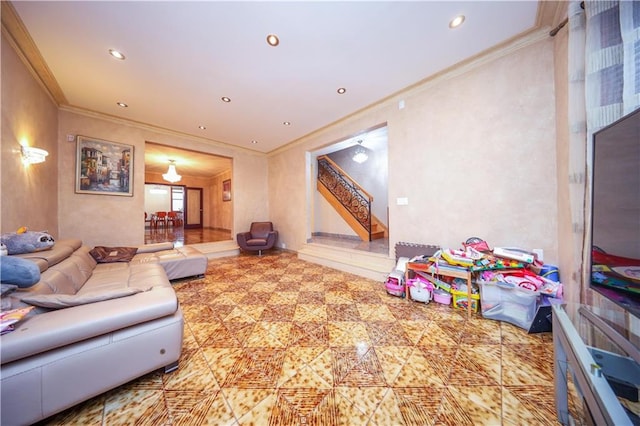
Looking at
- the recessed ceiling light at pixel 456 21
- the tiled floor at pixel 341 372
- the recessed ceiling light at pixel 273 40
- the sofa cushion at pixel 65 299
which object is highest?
the recessed ceiling light at pixel 456 21

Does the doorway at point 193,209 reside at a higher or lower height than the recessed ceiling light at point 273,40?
lower

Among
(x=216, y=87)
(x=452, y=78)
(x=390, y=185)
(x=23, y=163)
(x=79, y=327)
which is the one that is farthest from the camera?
(x=390, y=185)

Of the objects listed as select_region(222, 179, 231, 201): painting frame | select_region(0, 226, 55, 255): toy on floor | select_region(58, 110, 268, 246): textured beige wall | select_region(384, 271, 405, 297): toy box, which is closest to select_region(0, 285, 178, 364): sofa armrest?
select_region(0, 226, 55, 255): toy on floor

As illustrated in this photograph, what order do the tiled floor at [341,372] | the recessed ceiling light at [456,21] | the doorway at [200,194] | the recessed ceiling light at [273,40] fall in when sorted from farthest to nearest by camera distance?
the doorway at [200,194] < the recessed ceiling light at [273,40] < the recessed ceiling light at [456,21] < the tiled floor at [341,372]

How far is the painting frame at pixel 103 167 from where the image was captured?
3.54 metres

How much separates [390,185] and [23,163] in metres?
4.88

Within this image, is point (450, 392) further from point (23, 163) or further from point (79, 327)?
point (23, 163)

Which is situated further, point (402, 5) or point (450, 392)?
point (402, 5)

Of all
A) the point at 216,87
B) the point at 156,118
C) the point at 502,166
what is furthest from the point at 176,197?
the point at 502,166

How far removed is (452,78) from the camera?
268 centimetres

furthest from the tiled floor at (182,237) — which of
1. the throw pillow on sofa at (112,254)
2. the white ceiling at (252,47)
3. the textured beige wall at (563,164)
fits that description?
the textured beige wall at (563,164)

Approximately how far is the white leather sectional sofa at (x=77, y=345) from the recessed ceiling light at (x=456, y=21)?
355 cm

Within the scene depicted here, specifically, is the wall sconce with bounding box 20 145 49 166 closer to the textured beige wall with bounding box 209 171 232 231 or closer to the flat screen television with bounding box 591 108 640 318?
the flat screen television with bounding box 591 108 640 318

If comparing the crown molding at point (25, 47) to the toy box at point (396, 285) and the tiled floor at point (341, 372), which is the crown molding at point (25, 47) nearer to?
the tiled floor at point (341, 372)
